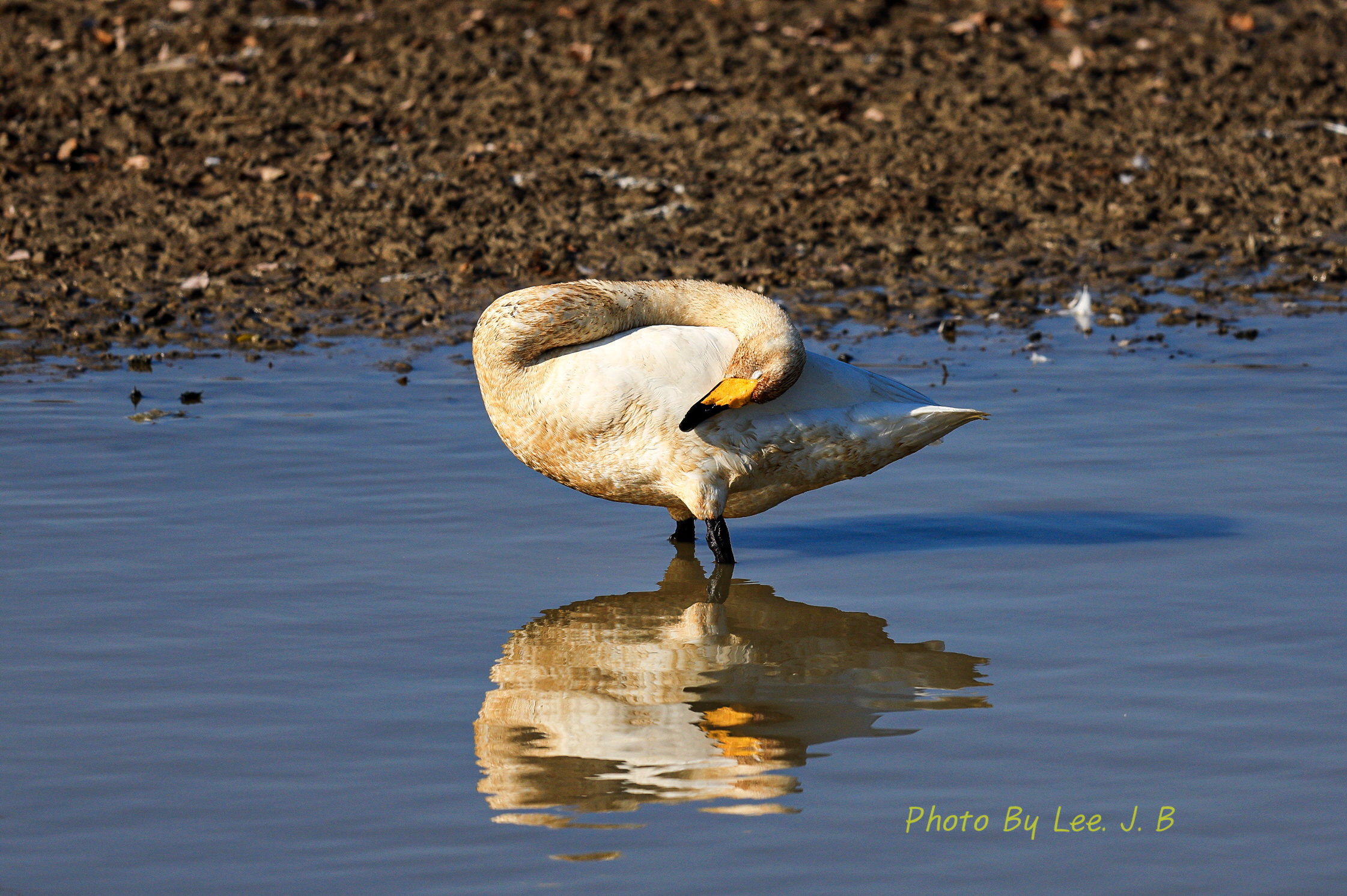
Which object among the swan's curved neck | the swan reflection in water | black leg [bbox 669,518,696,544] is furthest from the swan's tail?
black leg [bbox 669,518,696,544]

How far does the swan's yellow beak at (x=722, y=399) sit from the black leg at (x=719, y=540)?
21.7 inches

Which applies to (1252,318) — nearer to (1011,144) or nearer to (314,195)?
(1011,144)

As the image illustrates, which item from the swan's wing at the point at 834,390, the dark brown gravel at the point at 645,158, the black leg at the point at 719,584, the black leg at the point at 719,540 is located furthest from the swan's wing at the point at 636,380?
the dark brown gravel at the point at 645,158

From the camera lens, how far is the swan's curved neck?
21.9 feet

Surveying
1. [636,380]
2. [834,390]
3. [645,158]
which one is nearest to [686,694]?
[636,380]

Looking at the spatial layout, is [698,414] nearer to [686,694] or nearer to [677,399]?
[677,399]

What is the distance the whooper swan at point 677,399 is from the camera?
22.3 ft

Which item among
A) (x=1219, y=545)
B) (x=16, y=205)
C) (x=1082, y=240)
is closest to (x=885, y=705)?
(x=1219, y=545)

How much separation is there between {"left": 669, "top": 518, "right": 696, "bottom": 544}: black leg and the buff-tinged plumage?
389 mm

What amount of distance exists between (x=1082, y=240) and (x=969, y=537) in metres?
5.57

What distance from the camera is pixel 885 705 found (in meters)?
5.55

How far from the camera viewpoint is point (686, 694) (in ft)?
18.6

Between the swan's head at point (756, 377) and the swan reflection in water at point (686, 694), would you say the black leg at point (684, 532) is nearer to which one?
the swan reflection in water at point (686, 694)

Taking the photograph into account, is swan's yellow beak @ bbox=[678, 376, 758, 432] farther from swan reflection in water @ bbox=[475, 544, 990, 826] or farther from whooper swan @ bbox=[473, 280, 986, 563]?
swan reflection in water @ bbox=[475, 544, 990, 826]
